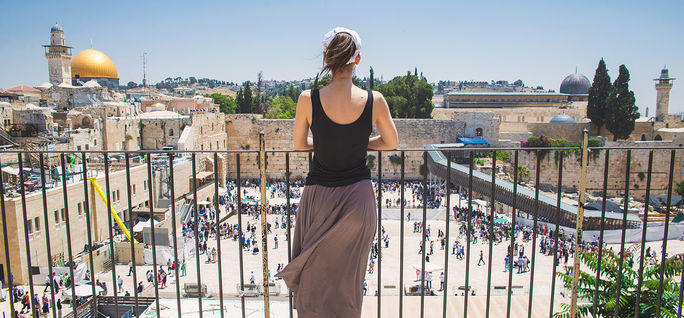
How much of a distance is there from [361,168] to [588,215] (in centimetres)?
1446

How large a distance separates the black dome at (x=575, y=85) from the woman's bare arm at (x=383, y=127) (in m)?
57.0

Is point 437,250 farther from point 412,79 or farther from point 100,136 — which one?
point 412,79

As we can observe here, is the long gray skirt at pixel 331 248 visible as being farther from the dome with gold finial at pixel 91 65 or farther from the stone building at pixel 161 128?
the dome with gold finial at pixel 91 65

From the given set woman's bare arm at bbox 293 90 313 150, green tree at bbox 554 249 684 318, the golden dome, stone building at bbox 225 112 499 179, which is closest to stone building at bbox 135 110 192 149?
stone building at bbox 225 112 499 179

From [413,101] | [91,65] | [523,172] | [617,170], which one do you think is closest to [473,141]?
[523,172]

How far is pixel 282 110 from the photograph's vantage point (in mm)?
43625

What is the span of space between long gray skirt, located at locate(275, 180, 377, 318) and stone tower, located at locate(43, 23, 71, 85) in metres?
48.9

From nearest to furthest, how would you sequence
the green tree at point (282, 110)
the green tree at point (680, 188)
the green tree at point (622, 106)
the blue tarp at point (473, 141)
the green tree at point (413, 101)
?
the green tree at point (680, 188), the blue tarp at point (473, 141), the green tree at point (622, 106), the green tree at point (413, 101), the green tree at point (282, 110)

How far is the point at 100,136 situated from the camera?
2186 cm

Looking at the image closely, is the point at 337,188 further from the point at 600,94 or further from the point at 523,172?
the point at 600,94

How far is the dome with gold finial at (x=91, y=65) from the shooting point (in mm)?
44438

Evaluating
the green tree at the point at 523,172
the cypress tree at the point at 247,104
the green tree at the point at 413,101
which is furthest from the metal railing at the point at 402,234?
the cypress tree at the point at 247,104

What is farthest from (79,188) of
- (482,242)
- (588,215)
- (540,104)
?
(540,104)

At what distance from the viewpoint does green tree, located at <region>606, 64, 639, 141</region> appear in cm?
2730
